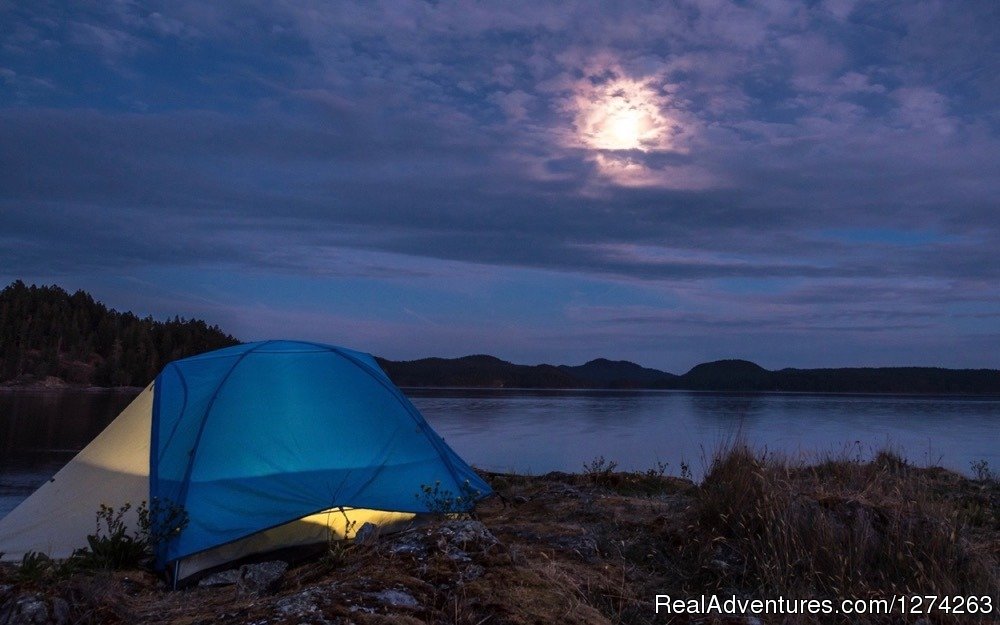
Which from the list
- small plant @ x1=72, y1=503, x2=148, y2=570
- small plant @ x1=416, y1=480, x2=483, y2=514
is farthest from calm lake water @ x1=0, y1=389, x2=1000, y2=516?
small plant @ x1=72, y1=503, x2=148, y2=570

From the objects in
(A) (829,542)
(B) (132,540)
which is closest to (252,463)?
(B) (132,540)

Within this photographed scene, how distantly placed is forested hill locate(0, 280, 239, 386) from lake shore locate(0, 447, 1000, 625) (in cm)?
7305

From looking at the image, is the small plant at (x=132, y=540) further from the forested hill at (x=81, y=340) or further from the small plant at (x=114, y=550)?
the forested hill at (x=81, y=340)

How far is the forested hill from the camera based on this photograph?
72938mm

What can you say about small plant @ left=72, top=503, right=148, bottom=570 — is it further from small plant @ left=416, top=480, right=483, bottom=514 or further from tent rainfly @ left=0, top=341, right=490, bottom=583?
small plant @ left=416, top=480, right=483, bottom=514

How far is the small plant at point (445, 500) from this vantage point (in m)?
8.15

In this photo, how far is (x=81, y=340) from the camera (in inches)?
3115

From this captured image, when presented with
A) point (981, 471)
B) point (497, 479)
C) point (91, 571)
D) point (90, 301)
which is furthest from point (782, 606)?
point (90, 301)

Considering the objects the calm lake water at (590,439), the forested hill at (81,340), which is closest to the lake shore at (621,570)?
the calm lake water at (590,439)

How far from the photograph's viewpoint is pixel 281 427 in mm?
8062

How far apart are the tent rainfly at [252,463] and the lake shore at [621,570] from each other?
33.6 inches

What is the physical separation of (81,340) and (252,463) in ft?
272

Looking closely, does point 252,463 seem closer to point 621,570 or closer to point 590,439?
point 621,570

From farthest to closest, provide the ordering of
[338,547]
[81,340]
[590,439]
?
[81,340], [590,439], [338,547]
